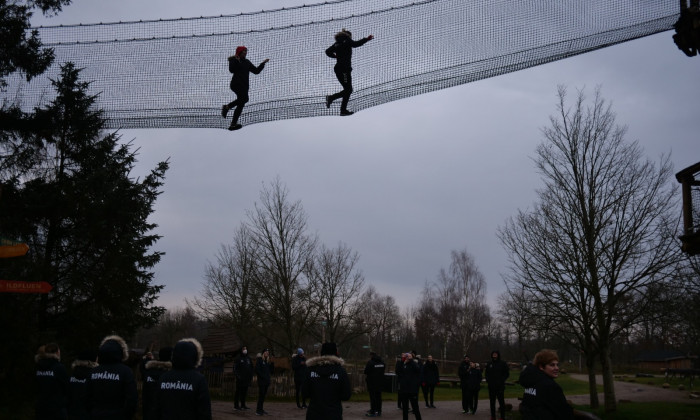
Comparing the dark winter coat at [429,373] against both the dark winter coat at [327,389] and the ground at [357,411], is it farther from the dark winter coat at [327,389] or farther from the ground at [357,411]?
the dark winter coat at [327,389]

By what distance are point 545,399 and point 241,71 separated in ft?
20.2

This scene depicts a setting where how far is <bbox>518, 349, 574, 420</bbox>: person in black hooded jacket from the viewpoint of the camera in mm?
5434

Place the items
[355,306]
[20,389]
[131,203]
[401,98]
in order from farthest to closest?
[355,306], [131,203], [20,389], [401,98]

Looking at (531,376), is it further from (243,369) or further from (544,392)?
(243,369)

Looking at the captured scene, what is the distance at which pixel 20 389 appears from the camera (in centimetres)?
1436

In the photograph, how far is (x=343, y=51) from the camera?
8.45 meters

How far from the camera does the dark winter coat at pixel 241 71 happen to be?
28.5 ft

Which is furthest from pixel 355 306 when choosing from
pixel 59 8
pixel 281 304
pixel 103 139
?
pixel 59 8

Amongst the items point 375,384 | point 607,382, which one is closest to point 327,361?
point 375,384

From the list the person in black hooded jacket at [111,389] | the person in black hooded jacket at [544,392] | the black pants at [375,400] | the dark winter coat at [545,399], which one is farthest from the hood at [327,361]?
the black pants at [375,400]

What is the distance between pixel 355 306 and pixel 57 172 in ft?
60.5

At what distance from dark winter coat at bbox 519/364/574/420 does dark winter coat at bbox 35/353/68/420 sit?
636 cm

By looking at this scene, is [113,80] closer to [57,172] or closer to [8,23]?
[8,23]

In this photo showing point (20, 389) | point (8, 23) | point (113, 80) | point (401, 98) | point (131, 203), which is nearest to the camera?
point (401, 98)
